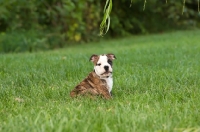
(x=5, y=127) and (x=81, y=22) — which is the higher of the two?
(x=81, y=22)

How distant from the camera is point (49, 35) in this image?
15680 mm

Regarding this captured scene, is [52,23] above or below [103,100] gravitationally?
above

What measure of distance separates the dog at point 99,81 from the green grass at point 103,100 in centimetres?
16

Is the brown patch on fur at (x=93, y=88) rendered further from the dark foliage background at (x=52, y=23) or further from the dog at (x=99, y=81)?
the dark foliage background at (x=52, y=23)

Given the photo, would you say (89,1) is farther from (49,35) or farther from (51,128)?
(51,128)

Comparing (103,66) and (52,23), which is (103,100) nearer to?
(103,66)

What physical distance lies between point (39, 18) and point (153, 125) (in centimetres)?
1330

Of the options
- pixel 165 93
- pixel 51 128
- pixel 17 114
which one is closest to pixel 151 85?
pixel 165 93

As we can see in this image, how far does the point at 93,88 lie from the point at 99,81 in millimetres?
114

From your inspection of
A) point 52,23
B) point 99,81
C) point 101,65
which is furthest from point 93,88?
point 52,23

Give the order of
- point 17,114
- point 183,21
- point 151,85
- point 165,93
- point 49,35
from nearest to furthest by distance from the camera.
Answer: point 17,114
point 165,93
point 151,85
point 49,35
point 183,21

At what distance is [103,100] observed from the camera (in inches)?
179

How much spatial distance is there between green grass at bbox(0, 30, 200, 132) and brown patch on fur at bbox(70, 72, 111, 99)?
0.15 m

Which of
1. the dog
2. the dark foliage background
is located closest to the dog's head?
the dog
